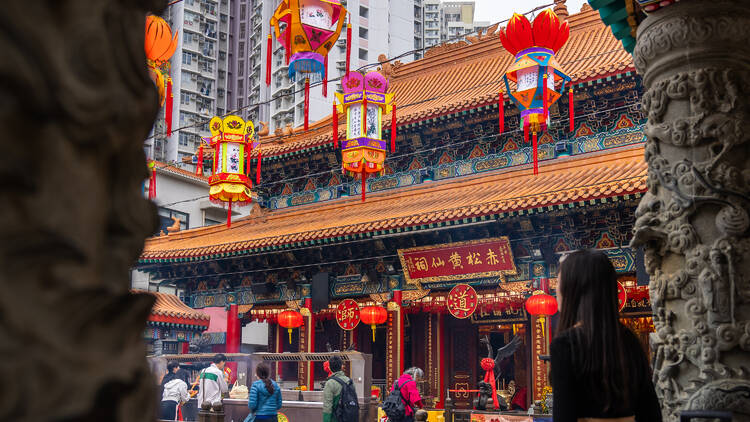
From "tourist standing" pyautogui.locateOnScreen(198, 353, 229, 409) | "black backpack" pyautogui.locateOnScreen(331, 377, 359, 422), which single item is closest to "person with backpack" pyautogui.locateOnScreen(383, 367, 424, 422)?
"black backpack" pyautogui.locateOnScreen(331, 377, 359, 422)

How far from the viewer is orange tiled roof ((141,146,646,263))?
446 inches

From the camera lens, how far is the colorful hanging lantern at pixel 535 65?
10.4 meters

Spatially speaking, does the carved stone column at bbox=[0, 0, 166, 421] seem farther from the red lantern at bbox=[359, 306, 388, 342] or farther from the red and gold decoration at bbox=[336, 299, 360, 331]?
the red and gold decoration at bbox=[336, 299, 360, 331]

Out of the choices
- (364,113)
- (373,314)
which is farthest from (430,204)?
(364,113)

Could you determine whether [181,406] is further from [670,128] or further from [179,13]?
[179,13]

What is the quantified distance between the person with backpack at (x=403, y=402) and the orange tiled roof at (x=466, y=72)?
7.12 metres

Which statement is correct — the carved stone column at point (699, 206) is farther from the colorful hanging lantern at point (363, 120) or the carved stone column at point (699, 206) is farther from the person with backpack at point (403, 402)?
the colorful hanging lantern at point (363, 120)

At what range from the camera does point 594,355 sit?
6.34ft

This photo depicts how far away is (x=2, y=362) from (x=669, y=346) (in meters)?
2.85

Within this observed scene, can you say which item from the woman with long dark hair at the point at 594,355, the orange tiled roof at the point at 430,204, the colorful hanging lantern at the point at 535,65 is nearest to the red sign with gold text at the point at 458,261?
the orange tiled roof at the point at 430,204

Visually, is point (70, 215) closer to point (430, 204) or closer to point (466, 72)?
point (430, 204)

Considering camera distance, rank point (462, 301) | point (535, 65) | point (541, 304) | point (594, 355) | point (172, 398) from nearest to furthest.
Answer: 1. point (594, 355)
2. point (535, 65)
3. point (172, 398)
4. point (541, 304)
5. point (462, 301)

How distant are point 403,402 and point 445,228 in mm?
5089

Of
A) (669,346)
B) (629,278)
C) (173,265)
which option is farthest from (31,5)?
(173,265)
